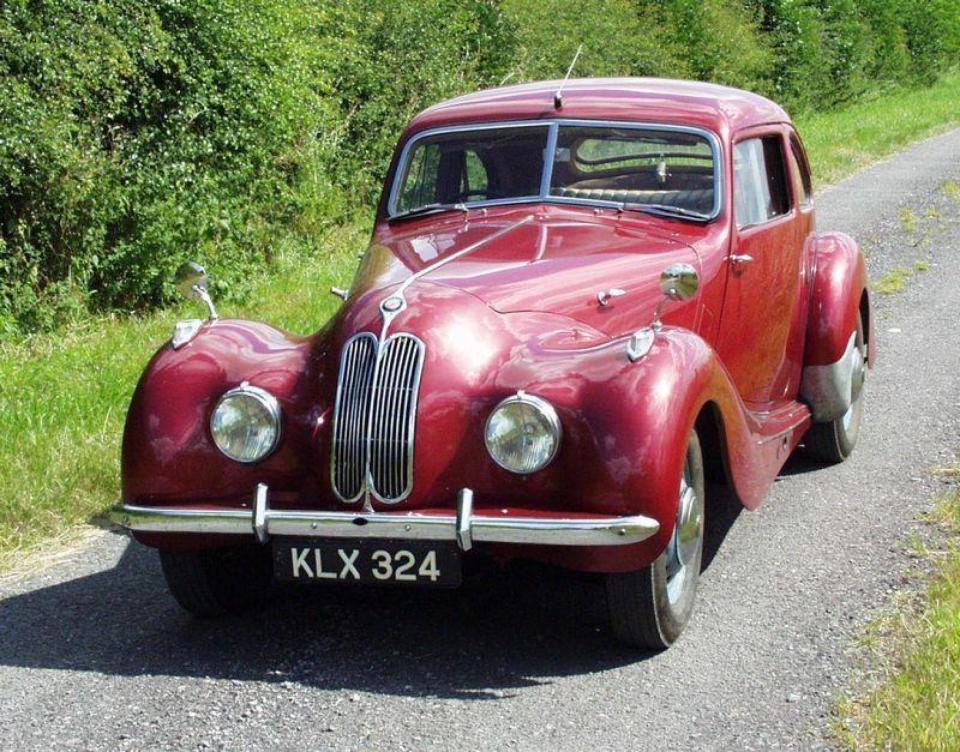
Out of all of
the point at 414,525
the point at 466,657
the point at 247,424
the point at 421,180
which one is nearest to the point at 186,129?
the point at 421,180

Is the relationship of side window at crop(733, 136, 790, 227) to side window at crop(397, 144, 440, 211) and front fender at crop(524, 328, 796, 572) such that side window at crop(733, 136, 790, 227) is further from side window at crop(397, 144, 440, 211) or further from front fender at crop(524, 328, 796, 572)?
front fender at crop(524, 328, 796, 572)

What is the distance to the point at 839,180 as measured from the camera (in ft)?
55.5

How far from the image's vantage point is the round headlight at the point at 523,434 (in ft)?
13.9

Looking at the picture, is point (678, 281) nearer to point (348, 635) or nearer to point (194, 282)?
point (348, 635)

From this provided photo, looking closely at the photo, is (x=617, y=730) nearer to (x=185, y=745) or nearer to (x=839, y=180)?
(x=185, y=745)

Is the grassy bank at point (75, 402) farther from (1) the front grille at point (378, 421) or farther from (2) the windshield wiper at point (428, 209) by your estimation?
(1) the front grille at point (378, 421)

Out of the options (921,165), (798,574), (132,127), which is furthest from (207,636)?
(921,165)

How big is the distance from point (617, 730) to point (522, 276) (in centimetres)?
162

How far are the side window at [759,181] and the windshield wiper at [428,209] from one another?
3.56ft

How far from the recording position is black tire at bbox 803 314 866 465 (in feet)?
21.4

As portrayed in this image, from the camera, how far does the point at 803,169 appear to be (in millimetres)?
7016

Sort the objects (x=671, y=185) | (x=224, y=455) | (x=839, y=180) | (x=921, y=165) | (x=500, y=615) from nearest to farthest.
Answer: (x=224, y=455)
(x=500, y=615)
(x=671, y=185)
(x=839, y=180)
(x=921, y=165)

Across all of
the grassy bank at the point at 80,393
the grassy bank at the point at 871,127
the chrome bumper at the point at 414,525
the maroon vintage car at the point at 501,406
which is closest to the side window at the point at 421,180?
the maroon vintage car at the point at 501,406

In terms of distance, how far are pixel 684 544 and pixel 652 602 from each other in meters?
0.32
